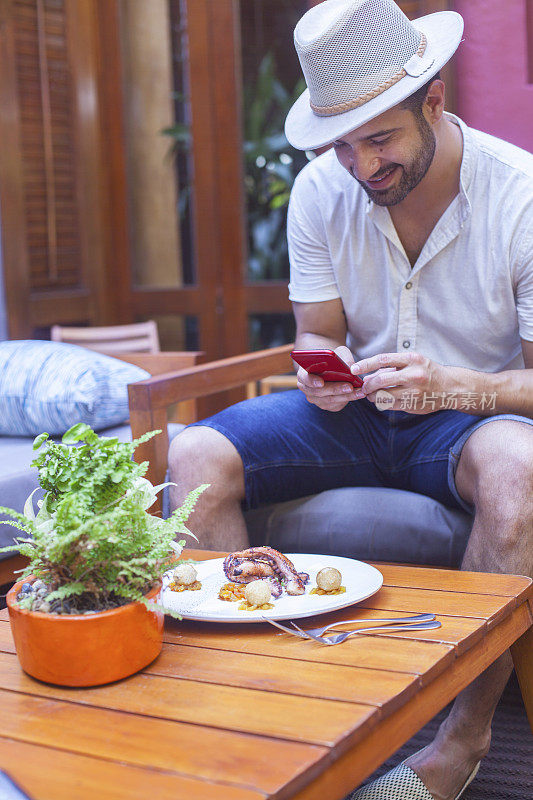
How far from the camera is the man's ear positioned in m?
1.73

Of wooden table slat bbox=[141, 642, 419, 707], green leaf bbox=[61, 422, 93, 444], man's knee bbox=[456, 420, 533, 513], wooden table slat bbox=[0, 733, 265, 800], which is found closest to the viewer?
wooden table slat bbox=[0, 733, 265, 800]

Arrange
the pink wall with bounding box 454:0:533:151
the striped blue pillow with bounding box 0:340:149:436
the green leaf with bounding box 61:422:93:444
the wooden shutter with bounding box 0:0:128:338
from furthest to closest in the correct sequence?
the wooden shutter with bounding box 0:0:128:338 < the pink wall with bounding box 454:0:533:151 < the striped blue pillow with bounding box 0:340:149:436 < the green leaf with bounding box 61:422:93:444

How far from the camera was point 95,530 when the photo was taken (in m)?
0.97

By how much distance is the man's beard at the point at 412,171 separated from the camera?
1762 millimetres

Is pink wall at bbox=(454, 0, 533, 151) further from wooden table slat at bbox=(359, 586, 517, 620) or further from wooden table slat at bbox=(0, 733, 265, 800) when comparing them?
wooden table slat at bbox=(0, 733, 265, 800)

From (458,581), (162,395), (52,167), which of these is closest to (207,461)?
(162,395)

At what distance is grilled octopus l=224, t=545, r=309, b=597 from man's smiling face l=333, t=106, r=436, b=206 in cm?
82

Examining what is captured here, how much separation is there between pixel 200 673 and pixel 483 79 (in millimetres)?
2125

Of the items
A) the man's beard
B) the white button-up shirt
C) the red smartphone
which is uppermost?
the man's beard

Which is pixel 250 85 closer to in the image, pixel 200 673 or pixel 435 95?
pixel 435 95

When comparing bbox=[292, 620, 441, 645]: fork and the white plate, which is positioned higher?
the white plate

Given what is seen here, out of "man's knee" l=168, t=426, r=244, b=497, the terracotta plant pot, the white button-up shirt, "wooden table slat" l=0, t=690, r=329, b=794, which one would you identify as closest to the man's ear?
the white button-up shirt

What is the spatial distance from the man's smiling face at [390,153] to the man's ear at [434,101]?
2cm

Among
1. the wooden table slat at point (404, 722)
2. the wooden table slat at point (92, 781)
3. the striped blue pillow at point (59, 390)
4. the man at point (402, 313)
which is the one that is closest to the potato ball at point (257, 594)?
the wooden table slat at point (404, 722)
